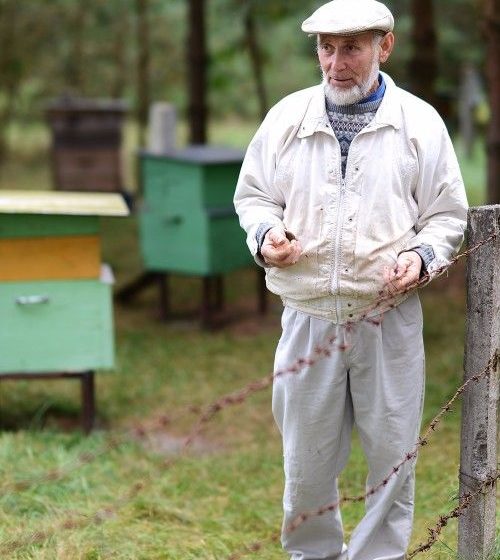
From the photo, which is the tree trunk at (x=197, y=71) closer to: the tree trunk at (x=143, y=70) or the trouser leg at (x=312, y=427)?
the tree trunk at (x=143, y=70)

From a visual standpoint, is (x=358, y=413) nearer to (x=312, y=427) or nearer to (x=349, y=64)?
(x=312, y=427)

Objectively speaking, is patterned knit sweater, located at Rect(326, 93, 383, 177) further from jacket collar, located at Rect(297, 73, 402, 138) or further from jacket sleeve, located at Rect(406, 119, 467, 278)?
jacket sleeve, located at Rect(406, 119, 467, 278)

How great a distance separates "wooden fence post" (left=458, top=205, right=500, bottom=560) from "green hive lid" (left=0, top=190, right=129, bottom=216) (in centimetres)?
213

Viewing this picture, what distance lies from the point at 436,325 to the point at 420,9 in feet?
9.28

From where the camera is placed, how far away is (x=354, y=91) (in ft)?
8.95

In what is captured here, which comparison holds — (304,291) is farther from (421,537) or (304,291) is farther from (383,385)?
(421,537)

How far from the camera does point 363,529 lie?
9.78 feet

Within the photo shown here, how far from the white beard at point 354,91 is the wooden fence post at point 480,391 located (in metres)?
0.42

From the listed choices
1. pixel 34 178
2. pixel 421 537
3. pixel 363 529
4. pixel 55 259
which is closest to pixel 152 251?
pixel 55 259

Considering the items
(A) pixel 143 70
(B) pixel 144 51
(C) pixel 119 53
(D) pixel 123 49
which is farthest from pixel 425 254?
(D) pixel 123 49

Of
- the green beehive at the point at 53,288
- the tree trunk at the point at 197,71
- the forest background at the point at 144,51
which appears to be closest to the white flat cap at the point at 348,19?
the green beehive at the point at 53,288

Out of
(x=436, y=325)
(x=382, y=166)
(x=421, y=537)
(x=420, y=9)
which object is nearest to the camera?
(x=382, y=166)

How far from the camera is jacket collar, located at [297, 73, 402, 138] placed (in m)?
2.73

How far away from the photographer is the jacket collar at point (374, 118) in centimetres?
273
